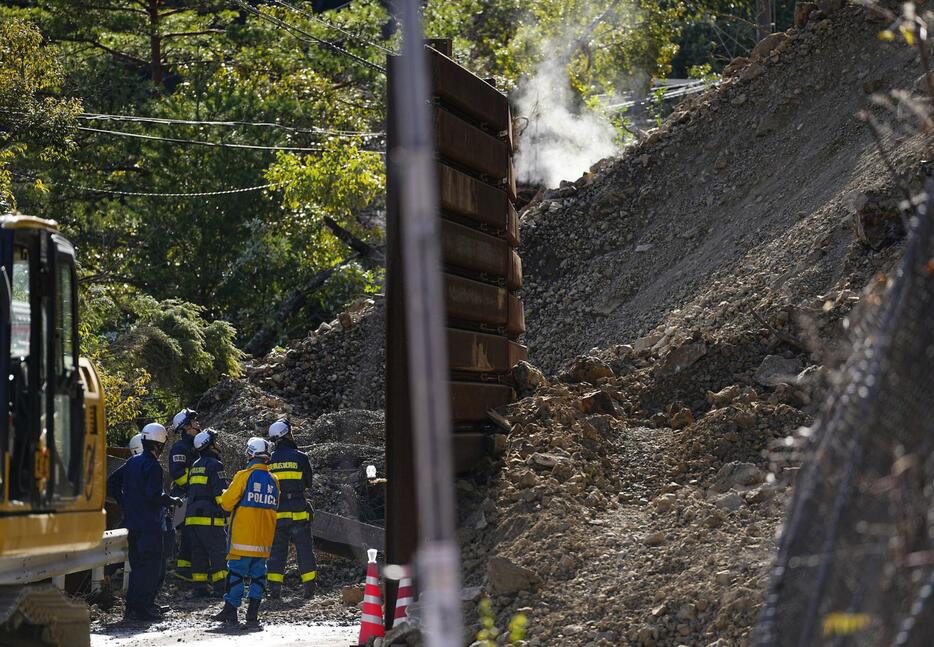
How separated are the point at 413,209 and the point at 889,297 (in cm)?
199

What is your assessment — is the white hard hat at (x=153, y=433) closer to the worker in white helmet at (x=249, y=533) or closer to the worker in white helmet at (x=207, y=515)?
the worker in white helmet at (x=207, y=515)

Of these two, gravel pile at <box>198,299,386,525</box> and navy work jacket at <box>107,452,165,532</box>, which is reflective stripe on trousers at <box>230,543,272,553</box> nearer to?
navy work jacket at <box>107,452,165,532</box>

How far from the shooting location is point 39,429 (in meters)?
6.98

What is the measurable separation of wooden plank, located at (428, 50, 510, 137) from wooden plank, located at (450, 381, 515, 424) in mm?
2361

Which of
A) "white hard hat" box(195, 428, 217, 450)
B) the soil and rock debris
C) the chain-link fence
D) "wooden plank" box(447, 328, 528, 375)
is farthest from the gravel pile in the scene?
the chain-link fence

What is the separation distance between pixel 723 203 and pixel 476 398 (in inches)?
398

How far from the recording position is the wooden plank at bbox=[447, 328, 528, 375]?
1103cm

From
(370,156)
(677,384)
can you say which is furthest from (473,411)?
(370,156)

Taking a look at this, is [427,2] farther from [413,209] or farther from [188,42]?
[413,209]

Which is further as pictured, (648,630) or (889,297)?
(648,630)

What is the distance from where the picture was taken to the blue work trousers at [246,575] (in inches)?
468

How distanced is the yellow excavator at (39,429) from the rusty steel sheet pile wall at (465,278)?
249 centimetres

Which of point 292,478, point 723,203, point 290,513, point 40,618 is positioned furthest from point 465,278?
point 723,203

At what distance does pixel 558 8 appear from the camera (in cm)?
3506
